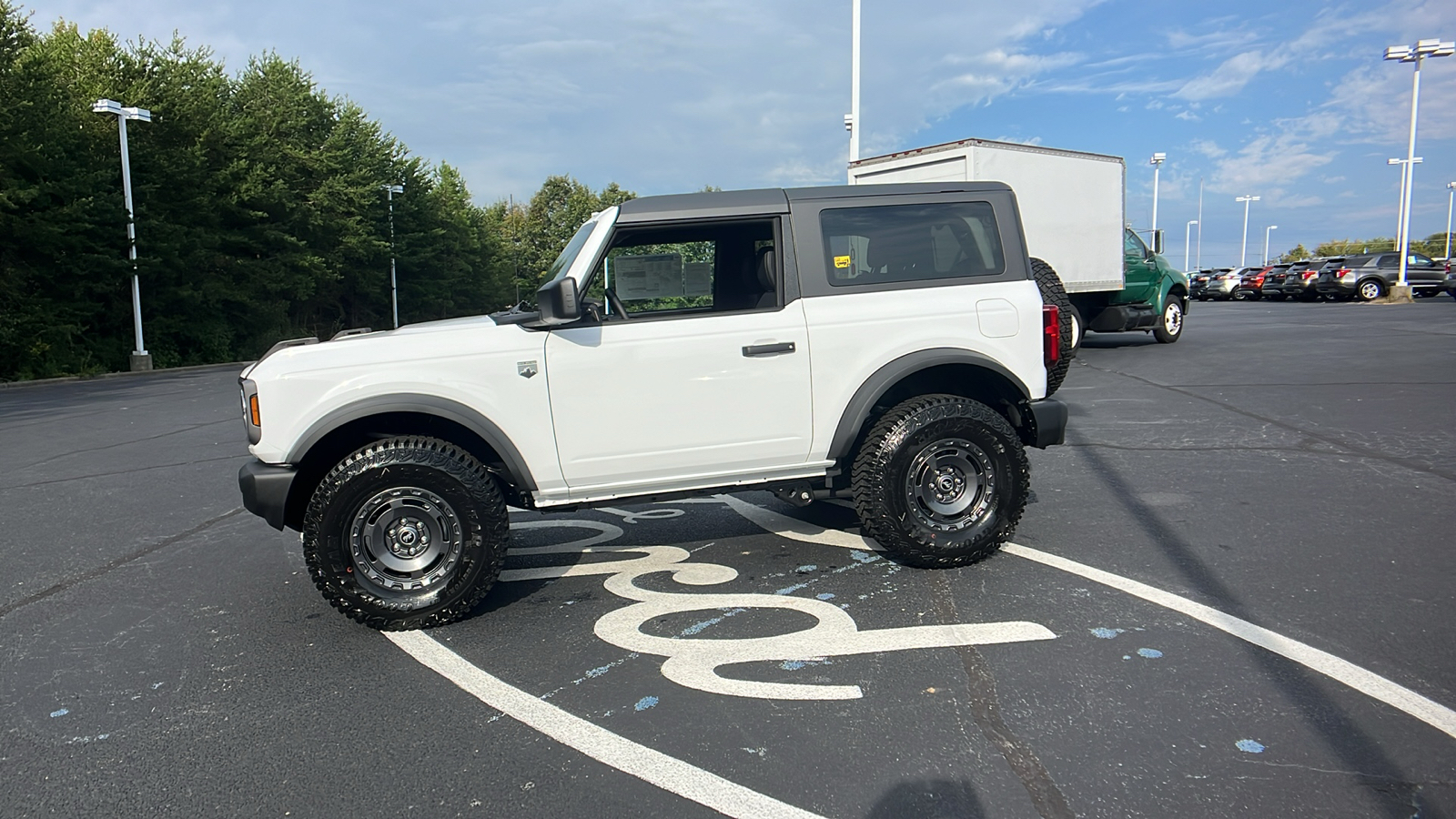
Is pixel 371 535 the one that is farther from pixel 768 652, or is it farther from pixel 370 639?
pixel 768 652

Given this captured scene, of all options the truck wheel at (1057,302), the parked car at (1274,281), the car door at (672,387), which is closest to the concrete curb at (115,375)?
the car door at (672,387)

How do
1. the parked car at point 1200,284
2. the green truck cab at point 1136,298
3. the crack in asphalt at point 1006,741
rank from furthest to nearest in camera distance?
the parked car at point 1200,284 < the green truck cab at point 1136,298 < the crack in asphalt at point 1006,741

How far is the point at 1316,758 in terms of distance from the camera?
2.81 m

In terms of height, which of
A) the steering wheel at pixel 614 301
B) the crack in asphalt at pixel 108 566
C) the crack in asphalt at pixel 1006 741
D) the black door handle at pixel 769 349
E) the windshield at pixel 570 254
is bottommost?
the crack in asphalt at pixel 108 566

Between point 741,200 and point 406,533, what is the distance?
2.39 meters

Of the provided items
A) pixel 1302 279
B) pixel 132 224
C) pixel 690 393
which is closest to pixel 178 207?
pixel 132 224

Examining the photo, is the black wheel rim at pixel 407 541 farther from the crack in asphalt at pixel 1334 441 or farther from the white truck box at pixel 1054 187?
the white truck box at pixel 1054 187

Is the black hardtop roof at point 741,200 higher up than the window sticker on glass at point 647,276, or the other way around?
the black hardtop roof at point 741,200

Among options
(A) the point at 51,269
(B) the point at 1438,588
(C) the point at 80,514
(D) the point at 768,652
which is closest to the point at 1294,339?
(B) the point at 1438,588

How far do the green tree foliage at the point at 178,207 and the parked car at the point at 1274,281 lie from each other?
131 feet

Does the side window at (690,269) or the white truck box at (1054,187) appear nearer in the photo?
the side window at (690,269)

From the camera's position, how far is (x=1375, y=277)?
33.9m

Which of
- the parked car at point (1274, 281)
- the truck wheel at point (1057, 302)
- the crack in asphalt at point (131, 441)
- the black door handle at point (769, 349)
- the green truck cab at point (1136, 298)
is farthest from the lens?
the parked car at point (1274, 281)

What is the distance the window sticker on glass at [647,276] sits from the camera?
4.77m
